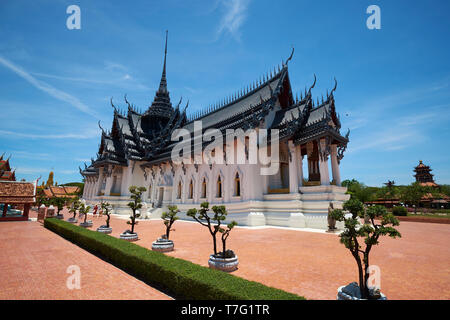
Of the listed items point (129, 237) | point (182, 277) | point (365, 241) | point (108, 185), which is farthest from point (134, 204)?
point (108, 185)

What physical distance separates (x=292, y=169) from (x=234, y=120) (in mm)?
7356

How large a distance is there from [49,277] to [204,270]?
3.79 m

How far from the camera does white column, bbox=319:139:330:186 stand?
13.4 metres

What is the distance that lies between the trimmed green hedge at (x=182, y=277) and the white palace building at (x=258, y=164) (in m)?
9.29

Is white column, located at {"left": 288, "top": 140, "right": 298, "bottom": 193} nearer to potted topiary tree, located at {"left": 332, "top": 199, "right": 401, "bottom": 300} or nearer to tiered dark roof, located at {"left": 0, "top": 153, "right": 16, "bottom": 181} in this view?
potted topiary tree, located at {"left": 332, "top": 199, "right": 401, "bottom": 300}

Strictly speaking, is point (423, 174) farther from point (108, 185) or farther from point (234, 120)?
point (108, 185)

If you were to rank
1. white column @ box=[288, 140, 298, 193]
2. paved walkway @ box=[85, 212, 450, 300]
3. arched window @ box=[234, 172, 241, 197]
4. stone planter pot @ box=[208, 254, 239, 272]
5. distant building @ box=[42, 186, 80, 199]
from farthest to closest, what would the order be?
1. distant building @ box=[42, 186, 80, 199]
2. arched window @ box=[234, 172, 241, 197]
3. white column @ box=[288, 140, 298, 193]
4. stone planter pot @ box=[208, 254, 239, 272]
5. paved walkway @ box=[85, 212, 450, 300]

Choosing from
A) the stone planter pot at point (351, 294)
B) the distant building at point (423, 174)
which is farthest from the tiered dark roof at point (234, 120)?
the distant building at point (423, 174)

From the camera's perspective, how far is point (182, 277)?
398cm

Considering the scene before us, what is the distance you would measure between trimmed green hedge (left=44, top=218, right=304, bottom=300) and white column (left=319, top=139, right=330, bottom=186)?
11305mm

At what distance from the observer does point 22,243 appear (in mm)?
8859

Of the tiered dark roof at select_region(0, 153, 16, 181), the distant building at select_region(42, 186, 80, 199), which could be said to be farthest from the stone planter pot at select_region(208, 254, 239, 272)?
the distant building at select_region(42, 186, 80, 199)

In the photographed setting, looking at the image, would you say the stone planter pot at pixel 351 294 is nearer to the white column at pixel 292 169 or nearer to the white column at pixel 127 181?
the white column at pixel 292 169
